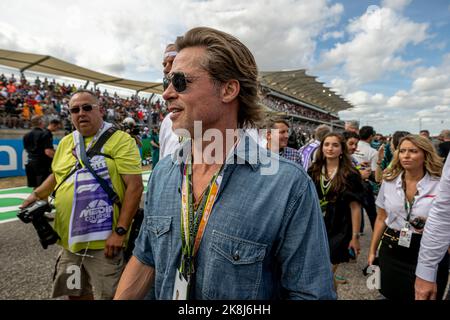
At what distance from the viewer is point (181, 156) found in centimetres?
140

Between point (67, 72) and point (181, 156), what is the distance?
17018 millimetres

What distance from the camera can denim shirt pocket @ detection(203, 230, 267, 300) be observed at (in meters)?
1.06

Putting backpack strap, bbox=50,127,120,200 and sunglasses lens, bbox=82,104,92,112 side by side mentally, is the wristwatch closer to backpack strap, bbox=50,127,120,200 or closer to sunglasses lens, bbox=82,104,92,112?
backpack strap, bbox=50,127,120,200

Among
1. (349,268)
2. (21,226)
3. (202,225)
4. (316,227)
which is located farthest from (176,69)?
(21,226)

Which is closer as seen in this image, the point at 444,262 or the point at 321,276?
the point at 321,276

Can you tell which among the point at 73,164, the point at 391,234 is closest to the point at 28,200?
the point at 73,164

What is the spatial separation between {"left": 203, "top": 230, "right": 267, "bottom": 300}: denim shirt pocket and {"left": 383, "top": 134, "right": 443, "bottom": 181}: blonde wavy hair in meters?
2.21

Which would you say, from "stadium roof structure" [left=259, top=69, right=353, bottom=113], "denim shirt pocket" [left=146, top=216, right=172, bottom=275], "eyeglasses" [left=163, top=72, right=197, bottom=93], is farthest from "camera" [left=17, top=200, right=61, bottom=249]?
"stadium roof structure" [left=259, top=69, right=353, bottom=113]

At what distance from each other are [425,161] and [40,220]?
3.47 m

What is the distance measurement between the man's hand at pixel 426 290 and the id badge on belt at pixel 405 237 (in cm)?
73

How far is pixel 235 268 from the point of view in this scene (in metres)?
1.07

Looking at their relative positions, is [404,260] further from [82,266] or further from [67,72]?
[67,72]

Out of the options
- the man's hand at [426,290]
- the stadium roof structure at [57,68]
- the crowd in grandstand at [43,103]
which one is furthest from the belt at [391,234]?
the stadium roof structure at [57,68]

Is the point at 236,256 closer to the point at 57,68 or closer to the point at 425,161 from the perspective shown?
the point at 425,161
